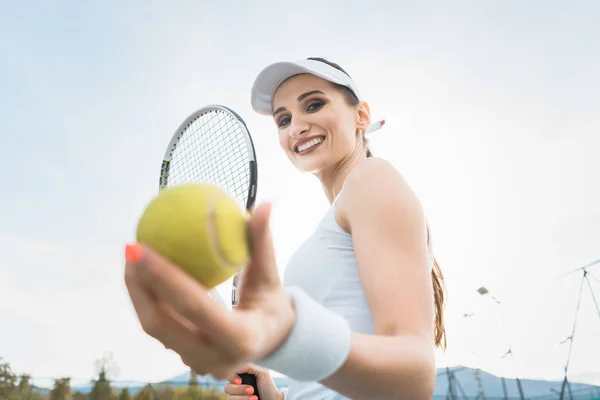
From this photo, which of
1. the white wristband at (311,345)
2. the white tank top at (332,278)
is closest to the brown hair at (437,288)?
the white tank top at (332,278)

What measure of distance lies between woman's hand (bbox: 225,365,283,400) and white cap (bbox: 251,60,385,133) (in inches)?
44.3

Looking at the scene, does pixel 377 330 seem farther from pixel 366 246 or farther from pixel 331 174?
pixel 331 174

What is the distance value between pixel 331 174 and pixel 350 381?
3.45 ft

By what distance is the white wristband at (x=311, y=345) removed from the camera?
3.05 ft

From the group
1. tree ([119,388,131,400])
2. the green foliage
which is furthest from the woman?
tree ([119,388,131,400])

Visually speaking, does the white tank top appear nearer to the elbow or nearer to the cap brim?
the elbow

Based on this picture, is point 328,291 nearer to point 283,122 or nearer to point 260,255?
point 260,255

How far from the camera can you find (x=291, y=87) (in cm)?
201

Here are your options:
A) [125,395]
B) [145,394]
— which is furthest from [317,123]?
[125,395]

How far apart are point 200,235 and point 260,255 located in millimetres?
123

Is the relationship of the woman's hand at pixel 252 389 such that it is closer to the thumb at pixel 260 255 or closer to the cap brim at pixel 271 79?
the cap brim at pixel 271 79

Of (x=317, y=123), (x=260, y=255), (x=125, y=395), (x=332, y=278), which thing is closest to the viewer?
(x=260, y=255)

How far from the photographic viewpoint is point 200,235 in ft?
3.08

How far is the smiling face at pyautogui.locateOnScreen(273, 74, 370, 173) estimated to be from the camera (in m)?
1.90
